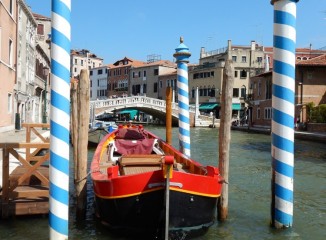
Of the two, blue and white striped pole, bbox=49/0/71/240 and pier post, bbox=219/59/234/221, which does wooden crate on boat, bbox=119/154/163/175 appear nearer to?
pier post, bbox=219/59/234/221

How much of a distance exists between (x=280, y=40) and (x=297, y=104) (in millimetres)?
20381

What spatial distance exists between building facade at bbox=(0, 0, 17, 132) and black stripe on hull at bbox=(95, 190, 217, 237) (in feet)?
36.0

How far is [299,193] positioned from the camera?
767 centimetres

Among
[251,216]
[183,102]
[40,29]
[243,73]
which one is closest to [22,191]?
[251,216]

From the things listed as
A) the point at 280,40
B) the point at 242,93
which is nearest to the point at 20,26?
the point at 280,40

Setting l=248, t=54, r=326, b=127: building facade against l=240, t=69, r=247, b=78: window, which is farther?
l=240, t=69, r=247, b=78: window

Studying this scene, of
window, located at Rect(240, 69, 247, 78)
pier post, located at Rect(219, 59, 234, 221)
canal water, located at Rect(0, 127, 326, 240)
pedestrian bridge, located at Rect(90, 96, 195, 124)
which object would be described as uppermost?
window, located at Rect(240, 69, 247, 78)

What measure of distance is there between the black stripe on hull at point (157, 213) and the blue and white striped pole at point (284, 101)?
0.81m

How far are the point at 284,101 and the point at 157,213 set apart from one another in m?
1.88

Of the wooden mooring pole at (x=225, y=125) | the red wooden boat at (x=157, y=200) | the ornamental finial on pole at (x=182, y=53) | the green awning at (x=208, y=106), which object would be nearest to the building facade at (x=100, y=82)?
the green awning at (x=208, y=106)

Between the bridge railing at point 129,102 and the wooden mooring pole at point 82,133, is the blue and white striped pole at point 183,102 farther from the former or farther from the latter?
the bridge railing at point 129,102

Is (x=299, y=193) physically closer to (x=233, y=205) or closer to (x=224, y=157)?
(x=233, y=205)

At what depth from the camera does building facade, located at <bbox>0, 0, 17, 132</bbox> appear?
46.9ft

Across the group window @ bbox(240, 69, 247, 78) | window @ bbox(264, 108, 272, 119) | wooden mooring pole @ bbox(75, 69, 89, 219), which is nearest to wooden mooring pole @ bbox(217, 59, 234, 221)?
wooden mooring pole @ bbox(75, 69, 89, 219)
